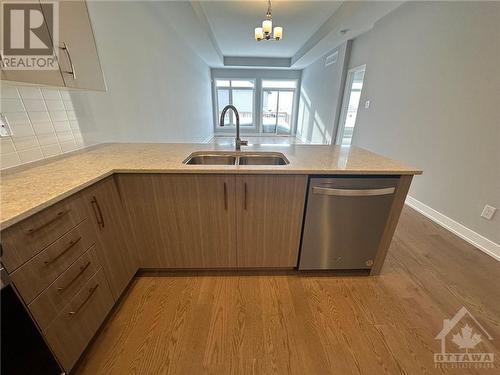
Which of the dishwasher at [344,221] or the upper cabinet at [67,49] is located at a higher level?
the upper cabinet at [67,49]

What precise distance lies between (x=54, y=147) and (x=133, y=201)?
75 centimetres

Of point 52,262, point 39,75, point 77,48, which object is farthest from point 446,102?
point 52,262

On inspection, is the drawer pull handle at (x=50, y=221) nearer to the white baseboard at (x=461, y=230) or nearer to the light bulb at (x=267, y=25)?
the white baseboard at (x=461, y=230)

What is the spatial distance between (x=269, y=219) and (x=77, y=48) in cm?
158

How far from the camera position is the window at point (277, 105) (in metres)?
8.60

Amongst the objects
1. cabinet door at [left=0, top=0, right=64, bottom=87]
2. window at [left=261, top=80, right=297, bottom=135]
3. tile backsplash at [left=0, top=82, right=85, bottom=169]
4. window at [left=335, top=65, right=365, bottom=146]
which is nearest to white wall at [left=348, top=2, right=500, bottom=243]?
window at [left=335, top=65, right=365, bottom=146]

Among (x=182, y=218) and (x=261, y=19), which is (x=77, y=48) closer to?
(x=182, y=218)

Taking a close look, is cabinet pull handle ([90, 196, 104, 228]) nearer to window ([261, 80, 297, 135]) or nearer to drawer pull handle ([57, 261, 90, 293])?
drawer pull handle ([57, 261, 90, 293])

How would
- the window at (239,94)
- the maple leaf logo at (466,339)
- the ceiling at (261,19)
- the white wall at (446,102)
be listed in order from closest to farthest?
the maple leaf logo at (466,339) < the white wall at (446,102) < the ceiling at (261,19) < the window at (239,94)

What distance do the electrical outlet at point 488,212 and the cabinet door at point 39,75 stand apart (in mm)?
3531

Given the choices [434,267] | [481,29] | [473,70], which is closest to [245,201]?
[434,267]

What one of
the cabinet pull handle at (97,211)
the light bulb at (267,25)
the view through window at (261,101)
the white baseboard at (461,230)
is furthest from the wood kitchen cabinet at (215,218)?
the view through window at (261,101)

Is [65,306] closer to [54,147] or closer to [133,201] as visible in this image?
[133,201]

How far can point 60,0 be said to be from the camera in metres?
1.07
